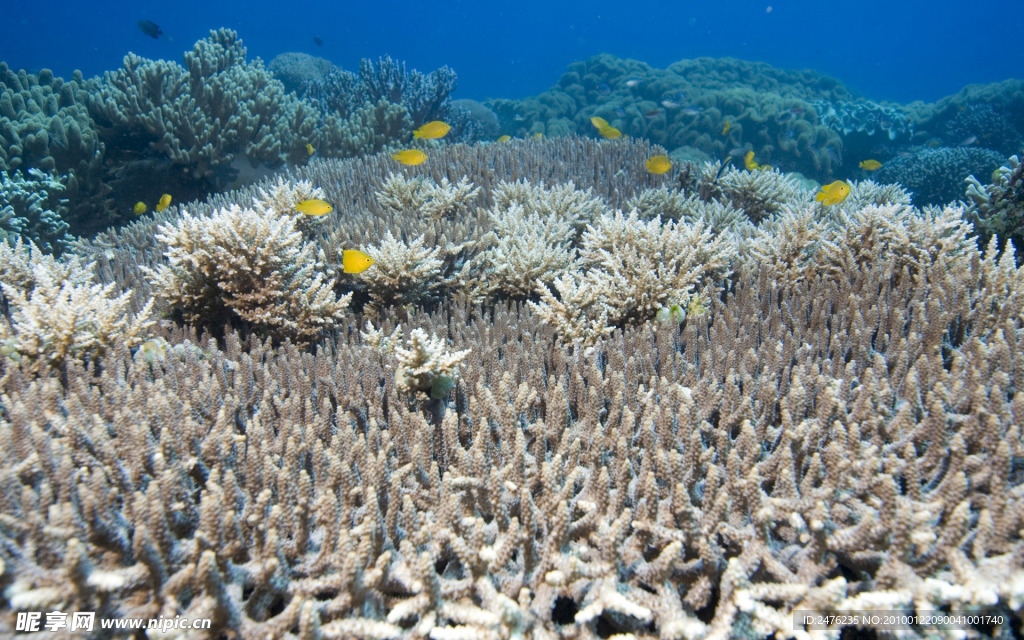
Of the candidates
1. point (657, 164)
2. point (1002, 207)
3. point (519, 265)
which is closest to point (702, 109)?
point (657, 164)

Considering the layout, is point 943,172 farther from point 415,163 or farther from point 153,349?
point 153,349

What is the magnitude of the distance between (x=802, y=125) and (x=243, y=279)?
19.8m

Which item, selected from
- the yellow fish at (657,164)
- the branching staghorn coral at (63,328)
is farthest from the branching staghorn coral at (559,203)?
the branching staghorn coral at (63,328)

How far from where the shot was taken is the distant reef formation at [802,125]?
675 inches

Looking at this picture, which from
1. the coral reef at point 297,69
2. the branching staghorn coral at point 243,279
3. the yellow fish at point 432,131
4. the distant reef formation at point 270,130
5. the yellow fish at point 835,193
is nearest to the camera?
the branching staghorn coral at point 243,279

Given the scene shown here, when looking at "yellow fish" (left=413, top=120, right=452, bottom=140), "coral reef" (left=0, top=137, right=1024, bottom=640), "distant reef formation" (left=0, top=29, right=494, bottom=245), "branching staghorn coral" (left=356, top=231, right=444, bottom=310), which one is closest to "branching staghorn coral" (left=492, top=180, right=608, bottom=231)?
"branching staghorn coral" (left=356, top=231, right=444, bottom=310)

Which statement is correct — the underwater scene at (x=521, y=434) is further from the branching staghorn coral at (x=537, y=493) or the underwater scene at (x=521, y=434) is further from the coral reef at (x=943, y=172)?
the coral reef at (x=943, y=172)

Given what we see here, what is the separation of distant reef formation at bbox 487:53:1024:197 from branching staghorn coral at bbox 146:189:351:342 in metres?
13.6

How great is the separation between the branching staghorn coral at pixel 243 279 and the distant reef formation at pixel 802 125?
13.6 m

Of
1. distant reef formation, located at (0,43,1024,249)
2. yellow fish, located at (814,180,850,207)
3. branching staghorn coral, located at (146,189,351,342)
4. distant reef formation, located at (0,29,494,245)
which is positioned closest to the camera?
branching staghorn coral, located at (146,189,351,342)

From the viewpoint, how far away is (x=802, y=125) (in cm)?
1739

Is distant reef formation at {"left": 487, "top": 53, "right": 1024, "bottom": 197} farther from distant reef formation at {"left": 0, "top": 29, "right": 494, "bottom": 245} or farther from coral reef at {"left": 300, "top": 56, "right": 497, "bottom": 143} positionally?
distant reef formation at {"left": 0, "top": 29, "right": 494, "bottom": 245}

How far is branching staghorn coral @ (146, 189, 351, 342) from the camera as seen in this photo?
334 cm

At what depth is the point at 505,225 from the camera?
188 inches
